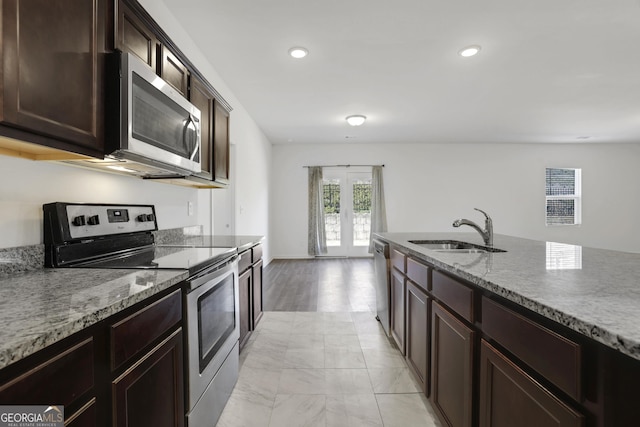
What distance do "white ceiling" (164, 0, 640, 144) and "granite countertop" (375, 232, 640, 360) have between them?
1862 millimetres

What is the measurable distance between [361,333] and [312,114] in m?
3.32

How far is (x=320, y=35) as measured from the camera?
258 centimetres

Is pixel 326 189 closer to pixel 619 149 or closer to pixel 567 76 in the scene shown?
pixel 567 76

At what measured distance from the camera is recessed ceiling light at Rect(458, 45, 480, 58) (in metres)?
2.78

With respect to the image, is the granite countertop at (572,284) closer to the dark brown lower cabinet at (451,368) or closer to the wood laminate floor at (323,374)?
the dark brown lower cabinet at (451,368)

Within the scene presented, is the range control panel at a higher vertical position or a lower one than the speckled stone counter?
higher

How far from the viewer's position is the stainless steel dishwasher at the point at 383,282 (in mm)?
2576

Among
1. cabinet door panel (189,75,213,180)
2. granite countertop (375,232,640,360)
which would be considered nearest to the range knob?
cabinet door panel (189,75,213,180)

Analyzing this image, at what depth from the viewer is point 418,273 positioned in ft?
5.81

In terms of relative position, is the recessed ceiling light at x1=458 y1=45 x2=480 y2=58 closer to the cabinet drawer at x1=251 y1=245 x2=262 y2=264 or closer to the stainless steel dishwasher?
the stainless steel dishwasher

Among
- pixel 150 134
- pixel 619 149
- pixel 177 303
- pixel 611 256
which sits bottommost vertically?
pixel 177 303

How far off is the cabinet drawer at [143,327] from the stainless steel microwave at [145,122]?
26.7 inches

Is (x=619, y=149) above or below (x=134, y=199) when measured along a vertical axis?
above

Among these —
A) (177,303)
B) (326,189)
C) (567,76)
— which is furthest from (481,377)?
(326,189)
